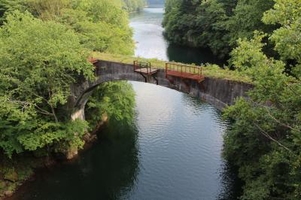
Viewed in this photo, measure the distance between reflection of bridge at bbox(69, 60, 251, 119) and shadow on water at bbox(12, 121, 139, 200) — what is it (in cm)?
669

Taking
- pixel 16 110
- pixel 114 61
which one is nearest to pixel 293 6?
pixel 114 61

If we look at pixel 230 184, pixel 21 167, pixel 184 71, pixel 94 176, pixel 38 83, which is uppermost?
pixel 184 71

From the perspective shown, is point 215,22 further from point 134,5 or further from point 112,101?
point 134,5

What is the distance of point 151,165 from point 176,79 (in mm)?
9110

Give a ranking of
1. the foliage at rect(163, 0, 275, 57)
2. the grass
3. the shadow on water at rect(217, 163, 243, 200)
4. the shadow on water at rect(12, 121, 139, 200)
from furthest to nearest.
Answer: the foliage at rect(163, 0, 275, 57) < the shadow on water at rect(12, 121, 139, 200) < the shadow on water at rect(217, 163, 243, 200) < the grass

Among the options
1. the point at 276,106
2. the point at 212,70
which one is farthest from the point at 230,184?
the point at 276,106

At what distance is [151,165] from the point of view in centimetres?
3136

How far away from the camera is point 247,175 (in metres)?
23.5

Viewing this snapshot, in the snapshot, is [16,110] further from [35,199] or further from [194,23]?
[194,23]

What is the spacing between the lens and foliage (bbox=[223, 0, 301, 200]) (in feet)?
52.3

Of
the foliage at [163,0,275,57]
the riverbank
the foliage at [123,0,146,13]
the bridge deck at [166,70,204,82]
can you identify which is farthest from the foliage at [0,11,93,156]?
the foliage at [123,0,146,13]

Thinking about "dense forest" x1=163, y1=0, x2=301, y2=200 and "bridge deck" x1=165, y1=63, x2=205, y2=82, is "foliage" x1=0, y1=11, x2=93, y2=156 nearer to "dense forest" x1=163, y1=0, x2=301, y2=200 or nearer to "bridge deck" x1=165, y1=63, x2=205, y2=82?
"bridge deck" x1=165, y1=63, x2=205, y2=82

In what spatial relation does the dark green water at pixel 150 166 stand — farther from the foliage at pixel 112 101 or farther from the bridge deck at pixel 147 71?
the bridge deck at pixel 147 71

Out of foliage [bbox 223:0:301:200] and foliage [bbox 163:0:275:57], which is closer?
foliage [bbox 223:0:301:200]
